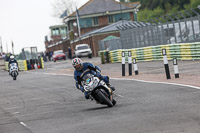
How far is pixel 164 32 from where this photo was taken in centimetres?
3288

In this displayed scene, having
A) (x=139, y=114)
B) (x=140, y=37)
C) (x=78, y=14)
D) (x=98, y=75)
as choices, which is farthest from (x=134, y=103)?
(x=78, y=14)

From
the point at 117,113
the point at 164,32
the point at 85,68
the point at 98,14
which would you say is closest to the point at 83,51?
the point at 98,14

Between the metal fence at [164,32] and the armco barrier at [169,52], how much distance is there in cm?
69

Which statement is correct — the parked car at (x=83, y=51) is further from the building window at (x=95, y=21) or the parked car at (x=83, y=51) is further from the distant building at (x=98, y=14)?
the building window at (x=95, y=21)

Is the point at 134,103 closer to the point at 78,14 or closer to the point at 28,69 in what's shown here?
the point at 28,69

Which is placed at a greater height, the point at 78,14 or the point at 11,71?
the point at 78,14

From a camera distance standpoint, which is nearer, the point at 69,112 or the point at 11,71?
the point at 69,112

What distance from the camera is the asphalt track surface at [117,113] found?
27.5 feet

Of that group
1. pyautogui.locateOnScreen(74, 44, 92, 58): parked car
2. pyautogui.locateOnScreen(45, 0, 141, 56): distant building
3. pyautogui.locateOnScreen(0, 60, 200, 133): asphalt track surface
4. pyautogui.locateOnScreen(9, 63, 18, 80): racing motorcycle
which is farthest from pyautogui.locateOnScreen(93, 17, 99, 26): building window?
pyautogui.locateOnScreen(0, 60, 200, 133): asphalt track surface

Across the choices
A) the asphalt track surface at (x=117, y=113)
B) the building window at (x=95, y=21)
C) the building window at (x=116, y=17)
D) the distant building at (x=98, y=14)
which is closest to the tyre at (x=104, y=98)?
the asphalt track surface at (x=117, y=113)

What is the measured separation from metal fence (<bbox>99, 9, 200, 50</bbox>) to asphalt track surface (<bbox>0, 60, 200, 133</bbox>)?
42.1 feet

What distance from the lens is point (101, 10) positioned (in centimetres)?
8462

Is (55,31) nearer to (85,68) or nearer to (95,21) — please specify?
(95,21)

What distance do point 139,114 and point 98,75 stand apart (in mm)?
2570
